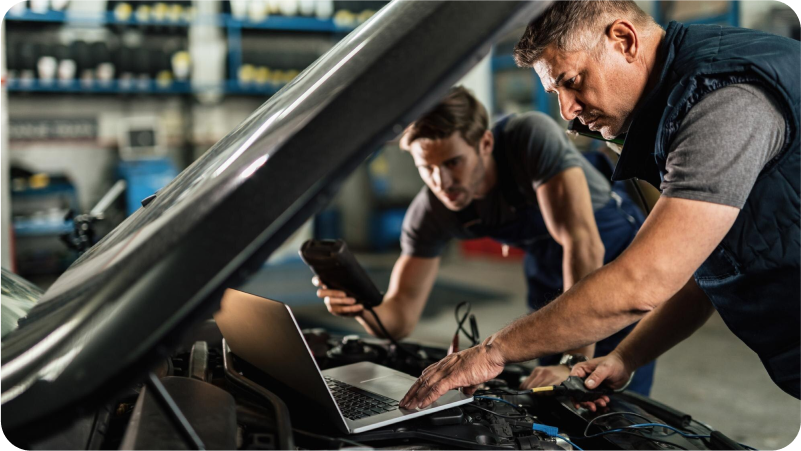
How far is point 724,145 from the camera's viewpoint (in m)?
0.84

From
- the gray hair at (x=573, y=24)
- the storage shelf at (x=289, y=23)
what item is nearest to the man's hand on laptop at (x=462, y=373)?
the gray hair at (x=573, y=24)

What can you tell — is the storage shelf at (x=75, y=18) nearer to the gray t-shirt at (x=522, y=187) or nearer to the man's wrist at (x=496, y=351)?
the gray t-shirt at (x=522, y=187)

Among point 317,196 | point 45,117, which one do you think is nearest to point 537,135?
point 317,196

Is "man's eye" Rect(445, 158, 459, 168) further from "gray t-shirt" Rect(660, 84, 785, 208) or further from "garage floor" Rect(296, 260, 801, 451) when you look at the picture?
"garage floor" Rect(296, 260, 801, 451)

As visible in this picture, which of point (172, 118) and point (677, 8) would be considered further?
point (172, 118)

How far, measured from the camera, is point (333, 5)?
270 inches

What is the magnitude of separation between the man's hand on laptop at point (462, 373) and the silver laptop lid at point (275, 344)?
0.14 metres

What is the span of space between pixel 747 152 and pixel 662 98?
0.56ft

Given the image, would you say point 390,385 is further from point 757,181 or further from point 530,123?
point 530,123

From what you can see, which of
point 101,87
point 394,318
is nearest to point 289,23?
point 101,87

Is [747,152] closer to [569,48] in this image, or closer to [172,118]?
[569,48]

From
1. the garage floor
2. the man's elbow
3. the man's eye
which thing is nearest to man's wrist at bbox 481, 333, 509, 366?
the man's elbow

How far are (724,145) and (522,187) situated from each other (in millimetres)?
1176

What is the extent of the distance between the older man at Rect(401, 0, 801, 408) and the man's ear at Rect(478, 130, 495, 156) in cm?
88
